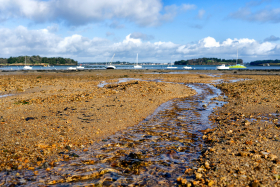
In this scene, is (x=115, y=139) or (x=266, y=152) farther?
(x=115, y=139)

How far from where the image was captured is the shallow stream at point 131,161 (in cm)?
540

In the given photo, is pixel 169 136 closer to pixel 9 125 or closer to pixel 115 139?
pixel 115 139

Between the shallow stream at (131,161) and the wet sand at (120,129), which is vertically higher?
the wet sand at (120,129)

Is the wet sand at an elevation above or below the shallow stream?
above

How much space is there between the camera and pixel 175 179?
17.8ft

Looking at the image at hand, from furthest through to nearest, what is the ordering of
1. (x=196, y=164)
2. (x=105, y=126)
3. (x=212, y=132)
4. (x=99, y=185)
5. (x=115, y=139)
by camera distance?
(x=105, y=126), (x=212, y=132), (x=115, y=139), (x=196, y=164), (x=99, y=185)

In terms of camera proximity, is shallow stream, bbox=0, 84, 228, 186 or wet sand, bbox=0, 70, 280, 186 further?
wet sand, bbox=0, 70, 280, 186

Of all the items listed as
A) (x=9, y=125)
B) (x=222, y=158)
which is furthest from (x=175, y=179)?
(x=9, y=125)

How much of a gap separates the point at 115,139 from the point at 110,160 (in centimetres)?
199

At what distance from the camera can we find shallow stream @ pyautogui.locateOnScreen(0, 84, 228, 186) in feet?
17.7

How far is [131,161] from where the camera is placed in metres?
6.54

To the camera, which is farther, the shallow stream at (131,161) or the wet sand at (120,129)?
the wet sand at (120,129)

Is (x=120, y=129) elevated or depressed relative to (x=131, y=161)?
elevated

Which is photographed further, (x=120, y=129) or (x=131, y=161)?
(x=120, y=129)
